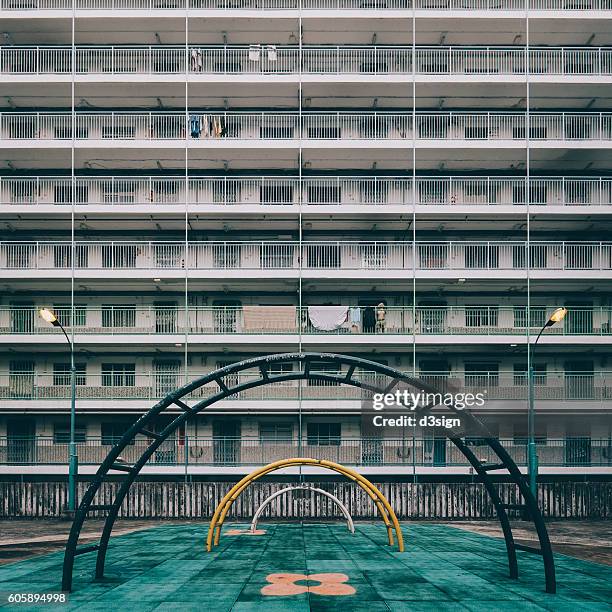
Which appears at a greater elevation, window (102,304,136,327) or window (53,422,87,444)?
window (102,304,136,327)

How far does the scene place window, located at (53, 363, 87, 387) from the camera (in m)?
35.9

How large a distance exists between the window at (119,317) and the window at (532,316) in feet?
65.7

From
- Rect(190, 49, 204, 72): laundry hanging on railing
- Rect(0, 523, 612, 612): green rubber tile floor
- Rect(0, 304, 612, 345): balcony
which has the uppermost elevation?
Rect(190, 49, 204, 72): laundry hanging on railing

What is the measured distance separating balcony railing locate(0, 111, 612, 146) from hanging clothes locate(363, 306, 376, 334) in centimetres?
920

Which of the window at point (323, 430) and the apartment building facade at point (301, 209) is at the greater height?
the apartment building facade at point (301, 209)

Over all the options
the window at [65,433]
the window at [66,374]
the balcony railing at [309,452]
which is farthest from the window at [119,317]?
the balcony railing at [309,452]

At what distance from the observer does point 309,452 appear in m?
32.4

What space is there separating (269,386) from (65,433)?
37.0 feet

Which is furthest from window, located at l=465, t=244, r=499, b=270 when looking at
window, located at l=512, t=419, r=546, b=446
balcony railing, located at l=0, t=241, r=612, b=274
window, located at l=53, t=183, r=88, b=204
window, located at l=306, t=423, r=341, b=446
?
window, located at l=53, t=183, r=88, b=204

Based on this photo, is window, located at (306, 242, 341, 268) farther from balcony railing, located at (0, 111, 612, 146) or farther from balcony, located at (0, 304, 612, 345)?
balcony railing, located at (0, 111, 612, 146)

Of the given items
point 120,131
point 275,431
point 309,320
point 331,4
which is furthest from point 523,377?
point 120,131

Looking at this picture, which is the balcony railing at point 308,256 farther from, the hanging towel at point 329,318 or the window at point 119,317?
the hanging towel at point 329,318

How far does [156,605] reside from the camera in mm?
12141

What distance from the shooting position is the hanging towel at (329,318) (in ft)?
110
